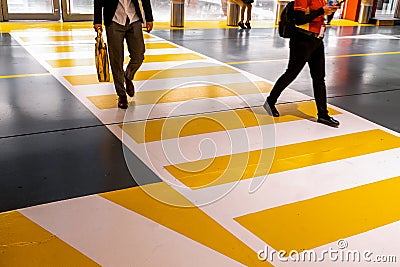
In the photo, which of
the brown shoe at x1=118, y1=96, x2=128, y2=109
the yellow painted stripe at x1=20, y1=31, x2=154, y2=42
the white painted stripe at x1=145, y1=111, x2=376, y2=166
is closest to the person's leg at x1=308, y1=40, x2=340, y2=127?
the white painted stripe at x1=145, y1=111, x2=376, y2=166

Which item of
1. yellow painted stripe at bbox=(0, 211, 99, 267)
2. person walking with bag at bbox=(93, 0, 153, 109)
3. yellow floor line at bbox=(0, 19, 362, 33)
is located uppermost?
person walking with bag at bbox=(93, 0, 153, 109)

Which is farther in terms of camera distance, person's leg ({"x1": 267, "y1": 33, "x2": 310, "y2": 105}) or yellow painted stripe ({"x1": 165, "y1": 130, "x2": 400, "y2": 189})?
person's leg ({"x1": 267, "y1": 33, "x2": 310, "y2": 105})

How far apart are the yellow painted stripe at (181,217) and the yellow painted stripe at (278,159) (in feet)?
1.07

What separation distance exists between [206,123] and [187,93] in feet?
4.16

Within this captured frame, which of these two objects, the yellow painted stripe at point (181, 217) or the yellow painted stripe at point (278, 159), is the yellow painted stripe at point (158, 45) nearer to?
the yellow painted stripe at point (278, 159)

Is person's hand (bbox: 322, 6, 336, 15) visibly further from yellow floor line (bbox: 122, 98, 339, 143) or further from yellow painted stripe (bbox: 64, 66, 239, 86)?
yellow painted stripe (bbox: 64, 66, 239, 86)

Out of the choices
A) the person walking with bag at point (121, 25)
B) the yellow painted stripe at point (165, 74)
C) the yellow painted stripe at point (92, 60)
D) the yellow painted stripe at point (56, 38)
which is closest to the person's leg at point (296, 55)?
the person walking with bag at point (121, 25)

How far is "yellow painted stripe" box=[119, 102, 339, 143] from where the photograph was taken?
499 cm

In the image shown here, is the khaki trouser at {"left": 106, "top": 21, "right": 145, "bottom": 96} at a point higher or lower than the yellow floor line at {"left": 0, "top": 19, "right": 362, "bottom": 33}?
higher

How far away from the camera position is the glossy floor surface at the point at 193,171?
3070 millimetres

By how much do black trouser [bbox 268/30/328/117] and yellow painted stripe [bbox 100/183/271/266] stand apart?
89.5 inches

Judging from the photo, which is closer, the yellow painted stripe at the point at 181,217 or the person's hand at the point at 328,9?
the yellow painted stripe at the point at 181,217

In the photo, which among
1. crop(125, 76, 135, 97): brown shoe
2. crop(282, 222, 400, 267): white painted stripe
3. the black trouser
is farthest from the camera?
crop(125, 76, 135, 97): brown shoe

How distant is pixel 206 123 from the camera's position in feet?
17.7
